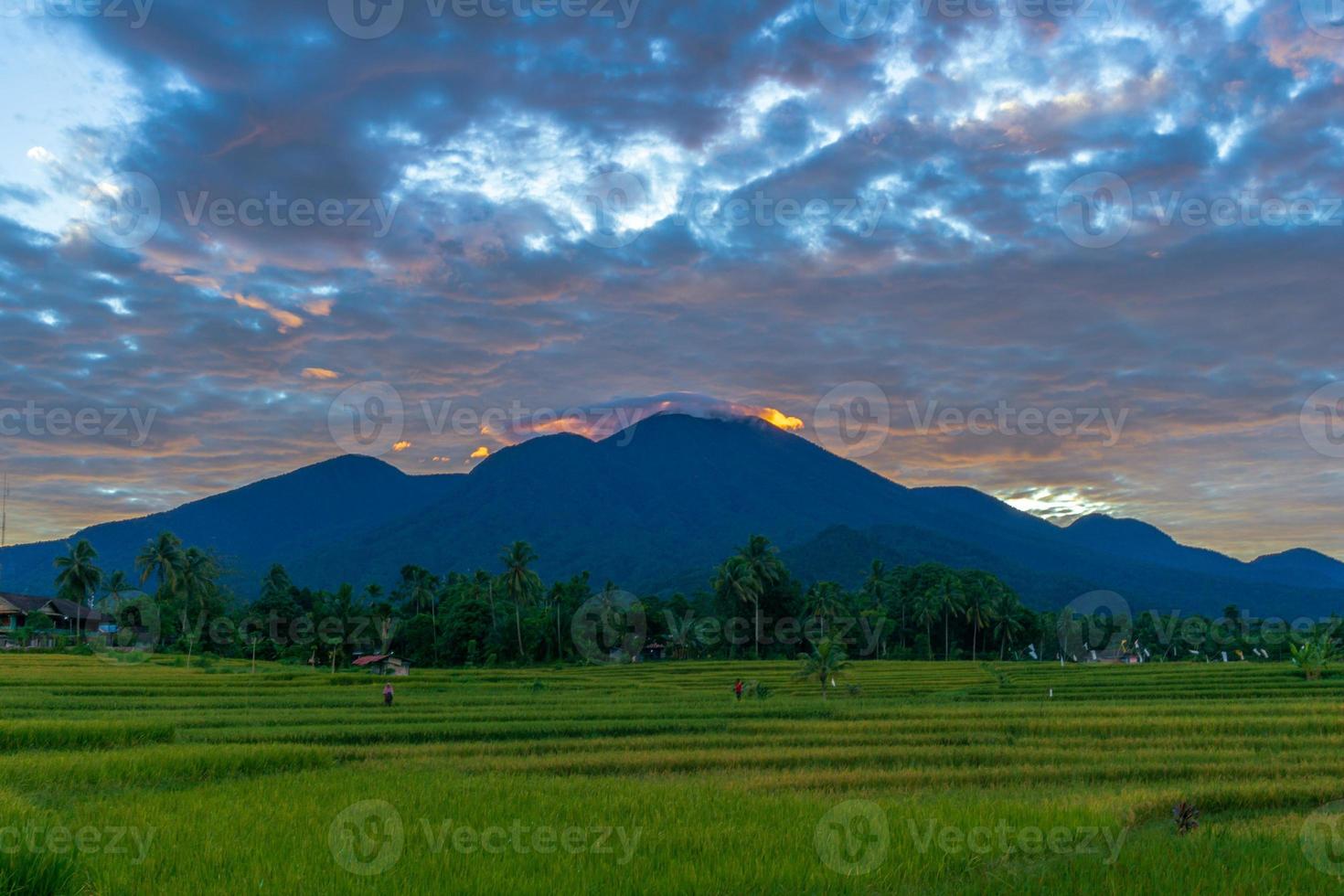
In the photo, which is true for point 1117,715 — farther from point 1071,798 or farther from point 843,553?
point 843,553

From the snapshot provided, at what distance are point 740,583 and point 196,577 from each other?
51.4m

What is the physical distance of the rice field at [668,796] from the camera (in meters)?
8.69

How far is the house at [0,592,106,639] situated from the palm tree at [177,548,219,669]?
1331cm

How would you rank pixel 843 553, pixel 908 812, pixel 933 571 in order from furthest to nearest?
pixel 843 553
pixel 933 571
pixel 908 812

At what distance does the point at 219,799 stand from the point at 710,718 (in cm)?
1596

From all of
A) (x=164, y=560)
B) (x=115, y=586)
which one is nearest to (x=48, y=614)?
(x=115, y=586)

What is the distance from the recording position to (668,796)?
1335cm

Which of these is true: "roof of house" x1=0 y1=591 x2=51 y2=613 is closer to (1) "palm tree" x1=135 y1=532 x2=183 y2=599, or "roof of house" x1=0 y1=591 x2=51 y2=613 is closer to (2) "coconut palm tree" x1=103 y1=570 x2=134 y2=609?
(2) "coconut palm tree" x1=103 y1=570 x2=134 y2=609

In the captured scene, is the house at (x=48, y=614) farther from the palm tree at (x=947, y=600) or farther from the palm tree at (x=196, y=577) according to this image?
the palm tree at (x=947, y=600)

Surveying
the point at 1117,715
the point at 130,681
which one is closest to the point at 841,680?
the point at 1117,715

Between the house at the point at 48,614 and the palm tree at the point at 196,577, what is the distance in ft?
43.7

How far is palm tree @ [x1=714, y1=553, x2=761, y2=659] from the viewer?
262 feet

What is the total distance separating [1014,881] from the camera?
855cm

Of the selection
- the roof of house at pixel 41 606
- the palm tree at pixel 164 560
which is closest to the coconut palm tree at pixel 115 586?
the roof of house at pixel 41 606
